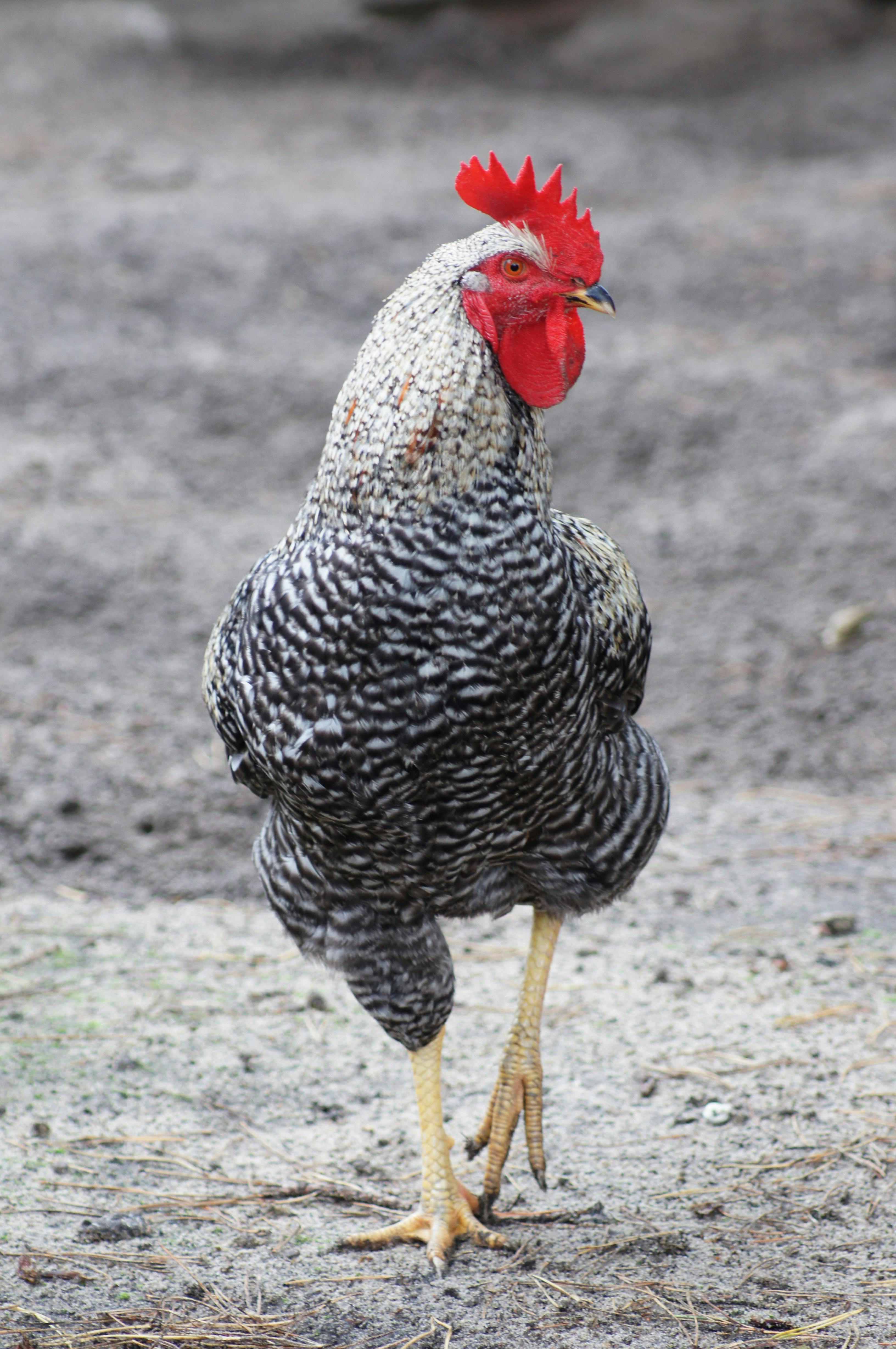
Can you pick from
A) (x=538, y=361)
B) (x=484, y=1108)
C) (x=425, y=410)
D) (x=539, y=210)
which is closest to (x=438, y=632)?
(x=425, y=410)

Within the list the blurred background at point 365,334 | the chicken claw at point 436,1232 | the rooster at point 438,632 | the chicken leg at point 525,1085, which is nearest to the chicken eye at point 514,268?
the rooster at point 438,632

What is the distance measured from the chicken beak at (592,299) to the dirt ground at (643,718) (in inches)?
88.9

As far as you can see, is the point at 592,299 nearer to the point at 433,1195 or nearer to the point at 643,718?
the point at 433,1195

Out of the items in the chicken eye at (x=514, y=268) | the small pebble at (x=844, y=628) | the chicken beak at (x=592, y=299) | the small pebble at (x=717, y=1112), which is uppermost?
the chicken eye at (x=514, y=268)

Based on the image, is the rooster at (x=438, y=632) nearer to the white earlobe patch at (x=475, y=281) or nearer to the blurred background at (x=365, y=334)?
the white earlobe patch at (x=475, y=281)

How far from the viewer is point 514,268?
2.66 m

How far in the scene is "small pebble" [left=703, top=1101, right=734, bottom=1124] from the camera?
3506 mm

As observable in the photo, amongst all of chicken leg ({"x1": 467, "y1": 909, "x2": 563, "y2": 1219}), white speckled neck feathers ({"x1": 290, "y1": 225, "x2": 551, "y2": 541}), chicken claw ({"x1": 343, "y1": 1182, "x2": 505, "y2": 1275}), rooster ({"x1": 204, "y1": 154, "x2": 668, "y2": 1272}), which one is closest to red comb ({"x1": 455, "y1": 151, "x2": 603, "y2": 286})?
rooster ({"x1": 204, "y1": 154, "x2": 668, "y2": 1272})

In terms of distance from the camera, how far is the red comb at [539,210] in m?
2.71

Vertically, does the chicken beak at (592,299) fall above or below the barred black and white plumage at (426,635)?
above

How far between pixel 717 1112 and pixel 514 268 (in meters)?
2.40

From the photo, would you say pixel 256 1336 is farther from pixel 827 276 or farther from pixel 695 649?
pixel 827 276

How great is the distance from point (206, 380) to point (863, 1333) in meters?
6.64

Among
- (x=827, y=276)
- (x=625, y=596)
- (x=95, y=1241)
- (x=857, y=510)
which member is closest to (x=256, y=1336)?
(x=95, y=1241)
